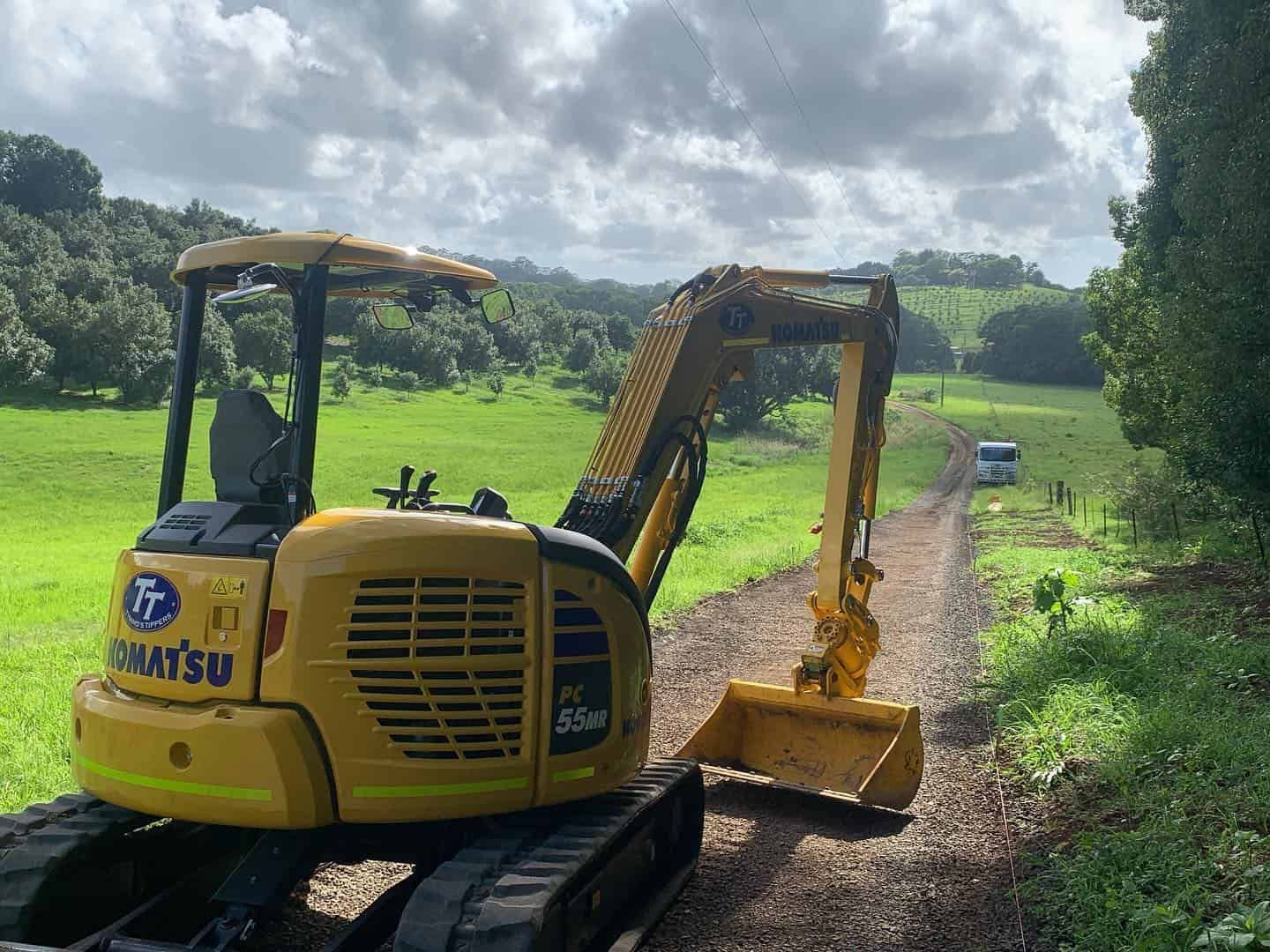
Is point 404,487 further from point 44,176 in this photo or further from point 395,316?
point 44,176

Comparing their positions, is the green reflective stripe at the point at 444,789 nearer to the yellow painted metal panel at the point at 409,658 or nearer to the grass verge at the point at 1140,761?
the yellow painted metal panel at the point at 409,658

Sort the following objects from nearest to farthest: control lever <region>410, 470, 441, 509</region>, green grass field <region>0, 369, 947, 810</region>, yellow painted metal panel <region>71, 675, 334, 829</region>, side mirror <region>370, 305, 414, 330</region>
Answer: yellow painted metal panel <region>71, 675, 334, 829</region>, control lever <region>410, 470, 441, 509</region>, side mirror <region>370, 305, 414, 330</region>, green grass field <region>0, 369, 947, 810</region>

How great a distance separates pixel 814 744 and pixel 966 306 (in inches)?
7332

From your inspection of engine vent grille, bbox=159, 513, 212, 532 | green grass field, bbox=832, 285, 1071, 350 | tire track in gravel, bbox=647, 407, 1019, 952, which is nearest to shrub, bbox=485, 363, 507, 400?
tire track in gravel, bbox=647, 407, 1019, 952

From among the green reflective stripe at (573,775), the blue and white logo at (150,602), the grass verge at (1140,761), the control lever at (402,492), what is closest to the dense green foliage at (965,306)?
the grass verge at (1140,761)

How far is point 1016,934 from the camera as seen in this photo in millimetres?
5344

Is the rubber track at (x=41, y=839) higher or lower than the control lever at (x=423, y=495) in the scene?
lower

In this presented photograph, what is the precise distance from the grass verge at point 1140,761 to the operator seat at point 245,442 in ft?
14.2

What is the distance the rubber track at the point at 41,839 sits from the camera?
4039mm

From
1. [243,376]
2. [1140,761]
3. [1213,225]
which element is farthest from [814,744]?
[1213,225]

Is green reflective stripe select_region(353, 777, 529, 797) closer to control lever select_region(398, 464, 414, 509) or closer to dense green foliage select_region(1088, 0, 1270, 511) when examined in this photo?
control lever select_region(398, 464, 414, 509)

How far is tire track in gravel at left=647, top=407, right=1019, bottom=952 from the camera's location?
538 centimetres

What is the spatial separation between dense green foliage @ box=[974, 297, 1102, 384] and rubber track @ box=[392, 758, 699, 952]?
106498 mm

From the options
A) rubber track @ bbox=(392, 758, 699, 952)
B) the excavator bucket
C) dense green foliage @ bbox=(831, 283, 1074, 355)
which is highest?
dense green foliage @ bbox=(831, 283, 1074, 355)
